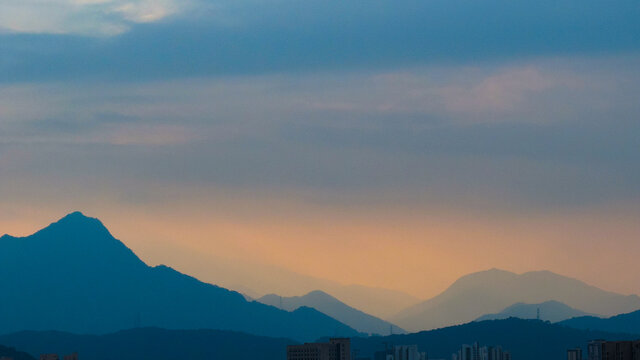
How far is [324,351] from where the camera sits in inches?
5320

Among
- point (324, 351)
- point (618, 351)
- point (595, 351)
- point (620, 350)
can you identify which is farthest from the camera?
point (595, 351)

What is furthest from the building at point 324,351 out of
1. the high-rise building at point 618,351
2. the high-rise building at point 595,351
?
the high-rise building at point 595,351

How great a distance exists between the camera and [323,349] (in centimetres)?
13575

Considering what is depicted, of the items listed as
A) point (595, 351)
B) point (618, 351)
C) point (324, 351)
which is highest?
point (595, 351)

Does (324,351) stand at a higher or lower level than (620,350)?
lower

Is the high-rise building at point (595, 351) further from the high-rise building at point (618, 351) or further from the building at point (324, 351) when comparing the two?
the building at point (324, 351)

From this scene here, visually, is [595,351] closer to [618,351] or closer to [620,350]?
[618,351]

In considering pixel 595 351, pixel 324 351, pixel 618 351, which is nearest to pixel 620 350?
pixel 618 351

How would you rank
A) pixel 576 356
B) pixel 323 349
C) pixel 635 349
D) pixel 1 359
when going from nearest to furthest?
pixel 323 349
pixel 635 349
pixel 1 359
pixel 576 356

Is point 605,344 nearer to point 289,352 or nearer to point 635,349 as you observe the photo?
point 635,349

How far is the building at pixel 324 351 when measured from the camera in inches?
5305

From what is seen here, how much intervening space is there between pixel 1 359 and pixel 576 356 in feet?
266

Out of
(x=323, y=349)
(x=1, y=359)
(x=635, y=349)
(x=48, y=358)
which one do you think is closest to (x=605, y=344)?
(x=635, y=349)

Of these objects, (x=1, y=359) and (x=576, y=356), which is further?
(x=576, y=356)
